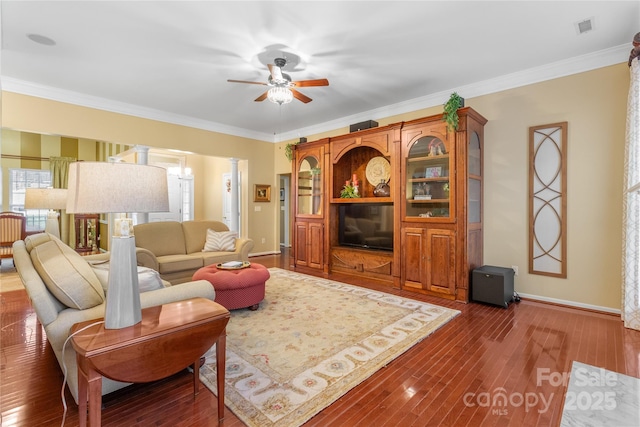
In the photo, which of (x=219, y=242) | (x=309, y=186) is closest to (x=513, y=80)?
(x=309, y=186)

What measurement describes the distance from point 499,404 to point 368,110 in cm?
475

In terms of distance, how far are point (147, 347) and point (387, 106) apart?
499cm

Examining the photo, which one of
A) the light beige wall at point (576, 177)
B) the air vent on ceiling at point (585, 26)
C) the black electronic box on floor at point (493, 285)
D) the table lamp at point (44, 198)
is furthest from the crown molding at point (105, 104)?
the air vent on ceiling at point (585, 26)

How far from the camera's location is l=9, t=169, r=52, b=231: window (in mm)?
7172

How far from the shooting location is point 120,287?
1452 millimetres

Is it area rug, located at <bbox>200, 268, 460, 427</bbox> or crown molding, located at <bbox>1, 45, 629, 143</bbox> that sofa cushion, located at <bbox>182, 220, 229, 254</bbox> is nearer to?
area rug, located at <bbox>200, 268, 460, 427</bbox>

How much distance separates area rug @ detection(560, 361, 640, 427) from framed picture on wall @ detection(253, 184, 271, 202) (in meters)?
6.07

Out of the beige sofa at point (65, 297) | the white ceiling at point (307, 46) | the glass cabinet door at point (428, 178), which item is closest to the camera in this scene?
the beige sofa at point (65, 297)

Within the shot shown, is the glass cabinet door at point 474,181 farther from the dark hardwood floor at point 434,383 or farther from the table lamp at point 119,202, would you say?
the table lamp at point 119,202

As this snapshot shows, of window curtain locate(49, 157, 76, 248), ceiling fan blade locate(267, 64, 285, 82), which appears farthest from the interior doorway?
ceiling fan blade locate(267, 64, 285, 82)

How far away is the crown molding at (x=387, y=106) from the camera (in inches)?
136

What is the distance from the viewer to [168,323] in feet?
4.99

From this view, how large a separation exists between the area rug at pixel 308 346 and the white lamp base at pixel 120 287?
0.85m

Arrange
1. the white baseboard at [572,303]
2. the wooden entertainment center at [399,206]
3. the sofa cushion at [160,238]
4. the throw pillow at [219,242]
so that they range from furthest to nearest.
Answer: the throw pillow at [219,242], the sofa cushion at [160,238], the wooden entertainment center at [399,206], the white baseboard at [572,303]
